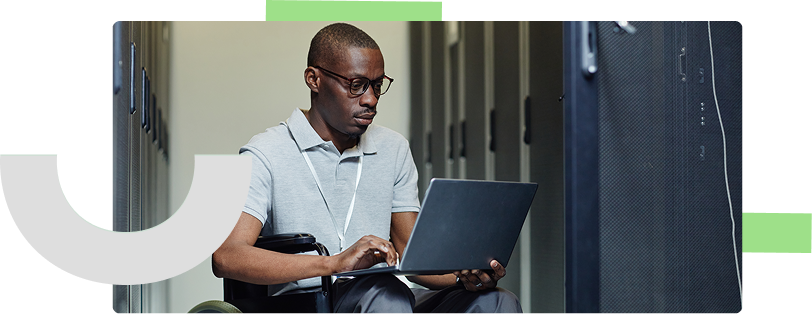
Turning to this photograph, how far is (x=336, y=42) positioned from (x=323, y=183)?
0.43 m

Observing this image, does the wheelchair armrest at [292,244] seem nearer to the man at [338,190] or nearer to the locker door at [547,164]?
the man at [338,190]

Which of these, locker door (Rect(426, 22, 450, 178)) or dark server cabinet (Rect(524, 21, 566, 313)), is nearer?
dark server cabinet (Rect(524, 21, 566, 313))

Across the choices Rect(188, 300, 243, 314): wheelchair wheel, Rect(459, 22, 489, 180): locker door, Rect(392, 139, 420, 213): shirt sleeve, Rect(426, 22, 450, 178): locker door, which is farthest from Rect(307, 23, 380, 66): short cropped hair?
Rect(426, 22, 450, 178): locker door

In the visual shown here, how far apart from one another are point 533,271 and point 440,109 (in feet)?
4.09

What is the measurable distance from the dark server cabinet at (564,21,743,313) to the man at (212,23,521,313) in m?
0.32

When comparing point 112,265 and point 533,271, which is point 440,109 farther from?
point 112,265

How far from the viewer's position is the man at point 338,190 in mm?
1634

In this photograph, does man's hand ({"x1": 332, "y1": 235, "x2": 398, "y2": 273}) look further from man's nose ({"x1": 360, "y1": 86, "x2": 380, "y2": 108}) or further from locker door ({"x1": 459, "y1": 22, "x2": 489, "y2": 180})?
locker door ({"x1": 459, "y1": 22, "x2": 489, "y2": 180})

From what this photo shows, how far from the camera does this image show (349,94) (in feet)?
6.41

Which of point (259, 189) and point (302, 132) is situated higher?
point (302, 132)

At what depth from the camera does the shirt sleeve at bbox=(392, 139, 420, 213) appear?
2.06 metres

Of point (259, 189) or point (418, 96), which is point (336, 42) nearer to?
point (259, 189)

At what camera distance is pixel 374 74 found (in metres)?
1.95

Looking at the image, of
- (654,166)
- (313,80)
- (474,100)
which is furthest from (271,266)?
(474,100)
